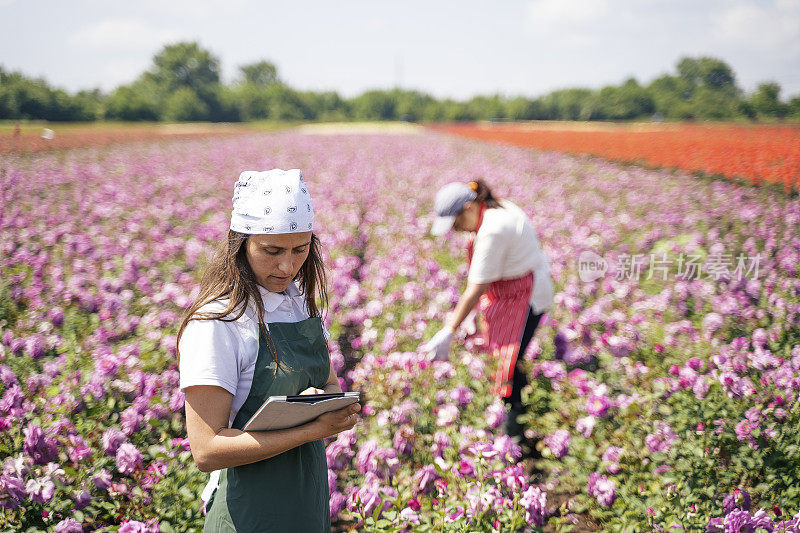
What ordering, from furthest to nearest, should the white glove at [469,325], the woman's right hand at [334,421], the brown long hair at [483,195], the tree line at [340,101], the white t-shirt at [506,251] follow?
the tree line at [340,101] → the white glove at [469,325] → the brown long hair at [483,195] → the white t-shirt at [506,251] → the woman's right hand at [334,421]

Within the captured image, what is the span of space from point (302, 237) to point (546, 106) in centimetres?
6935

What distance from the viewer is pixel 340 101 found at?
80938 mm

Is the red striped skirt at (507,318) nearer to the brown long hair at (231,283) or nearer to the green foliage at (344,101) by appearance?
the brown long hair at (231,283)

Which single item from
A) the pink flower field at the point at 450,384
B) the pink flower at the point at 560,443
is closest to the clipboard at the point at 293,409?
the pink flower field at the point at 450,384

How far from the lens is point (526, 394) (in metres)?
2.97

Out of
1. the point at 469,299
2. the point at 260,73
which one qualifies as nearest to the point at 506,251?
the point at 469,299

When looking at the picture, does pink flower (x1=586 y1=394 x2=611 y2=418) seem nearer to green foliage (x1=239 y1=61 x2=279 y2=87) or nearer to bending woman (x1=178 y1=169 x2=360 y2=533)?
bending woman (x1=178 y1=169 x2=360 y2=533)

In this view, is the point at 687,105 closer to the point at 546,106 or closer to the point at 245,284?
the point at 546,106

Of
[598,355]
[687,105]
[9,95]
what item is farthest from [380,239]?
[687,105]

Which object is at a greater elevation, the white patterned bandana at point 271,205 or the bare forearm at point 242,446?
the white patterned bandana at point 271,205

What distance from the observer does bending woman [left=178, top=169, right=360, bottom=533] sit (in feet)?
3.57

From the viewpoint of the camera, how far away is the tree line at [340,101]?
81.7 feet

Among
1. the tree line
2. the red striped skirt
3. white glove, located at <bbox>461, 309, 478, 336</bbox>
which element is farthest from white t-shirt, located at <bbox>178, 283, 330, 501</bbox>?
the tree line

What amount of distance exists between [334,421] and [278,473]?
268 millimetres
